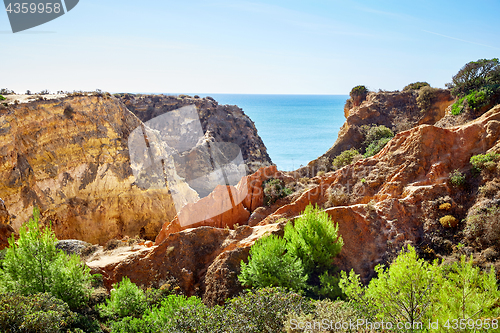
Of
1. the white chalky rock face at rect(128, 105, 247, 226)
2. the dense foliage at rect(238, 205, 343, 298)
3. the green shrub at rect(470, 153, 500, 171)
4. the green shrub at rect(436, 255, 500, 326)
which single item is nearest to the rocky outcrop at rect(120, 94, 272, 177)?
the white chalky rock face at rect(128, 105, 247, 226)

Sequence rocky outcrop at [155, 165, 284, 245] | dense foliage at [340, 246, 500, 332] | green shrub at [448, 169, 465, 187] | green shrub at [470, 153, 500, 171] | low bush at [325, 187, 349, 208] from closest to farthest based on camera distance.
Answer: dense foliage at [340, 246, 500, 332] → green shrub at [470, 153, 500, 171] → green shrub at [448, 169, 465, 187] → low bush at [325, 187, 349, 208] → rocky outcrop at [155, 165, 284, 245]

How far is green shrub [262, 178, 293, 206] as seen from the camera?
67.7ft

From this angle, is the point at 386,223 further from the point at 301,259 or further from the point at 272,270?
the point at 272,270

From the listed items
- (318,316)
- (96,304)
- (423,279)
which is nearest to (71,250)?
(96,304)

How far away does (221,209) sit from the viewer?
62.7 ft

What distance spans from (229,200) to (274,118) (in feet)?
444

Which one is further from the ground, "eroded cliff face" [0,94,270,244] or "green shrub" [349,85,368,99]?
"green shrub" [349,85,368,99]

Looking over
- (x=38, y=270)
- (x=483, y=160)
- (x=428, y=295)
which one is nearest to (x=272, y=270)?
(x=428, y=295)

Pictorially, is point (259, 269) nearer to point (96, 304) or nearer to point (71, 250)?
point (96, 304)

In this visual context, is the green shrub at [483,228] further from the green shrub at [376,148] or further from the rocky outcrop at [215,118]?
the rocky outcrop at [215,118]

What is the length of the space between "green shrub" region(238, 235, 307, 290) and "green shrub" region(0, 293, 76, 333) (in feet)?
18.7

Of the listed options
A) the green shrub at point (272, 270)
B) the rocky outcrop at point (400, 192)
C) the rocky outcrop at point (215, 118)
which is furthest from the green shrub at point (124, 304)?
the rocky outcrop at point (215, 118)

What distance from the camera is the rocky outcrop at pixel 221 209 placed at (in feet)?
59.4

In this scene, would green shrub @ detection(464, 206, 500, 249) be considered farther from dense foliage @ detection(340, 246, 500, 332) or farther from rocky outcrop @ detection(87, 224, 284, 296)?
rocky outcrop @ detection(87, 224, 284, 296)
